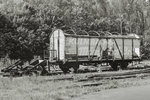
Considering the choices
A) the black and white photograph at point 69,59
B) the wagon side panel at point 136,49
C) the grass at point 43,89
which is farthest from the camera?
the wagon side panel at point 136,49

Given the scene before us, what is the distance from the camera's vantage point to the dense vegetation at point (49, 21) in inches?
1400

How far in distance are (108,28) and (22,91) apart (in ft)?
133

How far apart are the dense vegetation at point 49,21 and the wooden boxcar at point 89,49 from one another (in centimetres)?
1097

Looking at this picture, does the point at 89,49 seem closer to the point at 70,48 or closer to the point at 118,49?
the point at 70,48

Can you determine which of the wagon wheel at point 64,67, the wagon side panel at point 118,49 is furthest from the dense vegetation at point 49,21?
the wagon side panel at point 118,49

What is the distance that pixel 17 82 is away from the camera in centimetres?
1622

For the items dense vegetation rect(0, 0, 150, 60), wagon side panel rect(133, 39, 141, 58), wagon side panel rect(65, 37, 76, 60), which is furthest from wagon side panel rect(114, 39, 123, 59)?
dense vegetation rect(0, 0, 150, 60)

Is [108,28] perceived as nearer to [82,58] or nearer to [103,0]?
[103,0]

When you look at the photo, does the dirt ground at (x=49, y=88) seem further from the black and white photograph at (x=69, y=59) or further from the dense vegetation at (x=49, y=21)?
the dense vegetation at (x=49, y=21)

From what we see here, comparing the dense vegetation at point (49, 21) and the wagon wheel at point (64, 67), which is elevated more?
the dense vegetation at point (49, 21)

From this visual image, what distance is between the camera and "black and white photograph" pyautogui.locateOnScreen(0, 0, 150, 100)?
13.9 m

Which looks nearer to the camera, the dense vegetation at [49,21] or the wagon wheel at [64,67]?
the wagon wheel at [64,67]

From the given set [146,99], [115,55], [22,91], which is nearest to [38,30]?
[115,55]

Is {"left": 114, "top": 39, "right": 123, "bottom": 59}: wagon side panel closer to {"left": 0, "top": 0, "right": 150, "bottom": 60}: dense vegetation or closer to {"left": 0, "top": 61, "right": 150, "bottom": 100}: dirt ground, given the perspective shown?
{"left": 0, "top": 61, "right": 150, "bottom": 100}: dirt ground
